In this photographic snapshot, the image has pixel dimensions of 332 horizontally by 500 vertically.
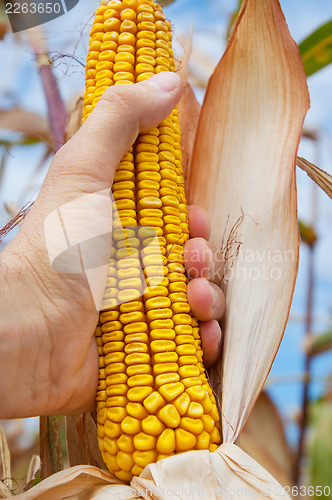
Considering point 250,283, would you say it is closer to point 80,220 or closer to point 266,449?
point 80,220

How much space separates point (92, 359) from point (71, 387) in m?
0.05

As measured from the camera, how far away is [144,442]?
2.23 ft

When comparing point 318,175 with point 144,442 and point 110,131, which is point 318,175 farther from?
point 144,442

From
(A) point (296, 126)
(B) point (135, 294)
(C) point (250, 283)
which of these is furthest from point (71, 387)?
(A) point (296, 126)

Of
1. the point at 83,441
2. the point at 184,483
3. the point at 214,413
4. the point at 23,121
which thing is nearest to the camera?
the point at 184,483

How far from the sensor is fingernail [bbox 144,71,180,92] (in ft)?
2.65

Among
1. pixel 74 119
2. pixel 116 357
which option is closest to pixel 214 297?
pixel 116 357

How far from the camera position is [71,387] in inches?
28.7

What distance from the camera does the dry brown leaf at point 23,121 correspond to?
4.07 ft

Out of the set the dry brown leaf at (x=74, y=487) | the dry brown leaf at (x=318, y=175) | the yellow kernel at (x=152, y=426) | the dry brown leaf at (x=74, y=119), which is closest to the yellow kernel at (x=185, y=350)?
the yellow kernel at (x=152, y=426)

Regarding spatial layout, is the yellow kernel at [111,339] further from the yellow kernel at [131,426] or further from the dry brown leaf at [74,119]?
the dry brown leaf at [74,119]

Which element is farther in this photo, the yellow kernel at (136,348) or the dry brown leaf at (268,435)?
the dry brown leaf at (268,435)

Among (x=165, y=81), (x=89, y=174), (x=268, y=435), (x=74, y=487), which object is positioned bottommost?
(x=268, y=435)

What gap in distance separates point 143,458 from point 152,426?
0.05m
